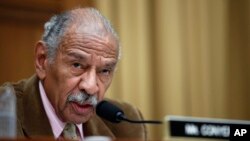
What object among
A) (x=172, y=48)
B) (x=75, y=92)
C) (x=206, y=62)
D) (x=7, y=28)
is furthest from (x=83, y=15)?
(x=206, y=62)

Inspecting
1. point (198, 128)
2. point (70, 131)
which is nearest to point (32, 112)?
point (70, 131)

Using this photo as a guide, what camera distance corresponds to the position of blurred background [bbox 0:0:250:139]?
7.32 ft

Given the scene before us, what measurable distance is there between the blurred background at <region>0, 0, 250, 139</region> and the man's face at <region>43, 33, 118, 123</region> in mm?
206

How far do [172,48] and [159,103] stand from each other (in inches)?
10.5

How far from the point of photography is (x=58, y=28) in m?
1.96

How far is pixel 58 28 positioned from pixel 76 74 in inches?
7.2

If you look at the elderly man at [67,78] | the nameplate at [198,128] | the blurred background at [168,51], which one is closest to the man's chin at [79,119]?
the elderly man at [67,78]

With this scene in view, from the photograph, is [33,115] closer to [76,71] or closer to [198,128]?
[76,71]

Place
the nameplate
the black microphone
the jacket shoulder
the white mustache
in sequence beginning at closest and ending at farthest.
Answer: the nameplate → the black microphone → the white mustache → the jacket shoulder

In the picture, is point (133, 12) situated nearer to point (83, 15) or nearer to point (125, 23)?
point (125, 23)

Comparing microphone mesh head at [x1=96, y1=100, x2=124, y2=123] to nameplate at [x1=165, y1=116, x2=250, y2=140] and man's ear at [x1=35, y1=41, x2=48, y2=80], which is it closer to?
nameplate at [x1=165, y1=116, x2=250, y2=140]

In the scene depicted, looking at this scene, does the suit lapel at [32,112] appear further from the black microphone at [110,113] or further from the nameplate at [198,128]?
the nameplate at [198,128]

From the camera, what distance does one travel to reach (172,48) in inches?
98.9

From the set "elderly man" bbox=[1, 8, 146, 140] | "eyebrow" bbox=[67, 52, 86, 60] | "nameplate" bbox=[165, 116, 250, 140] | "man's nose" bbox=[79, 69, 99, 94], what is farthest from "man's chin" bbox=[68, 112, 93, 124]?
"nameplate" bbox=[165, 116, 250, 140]
